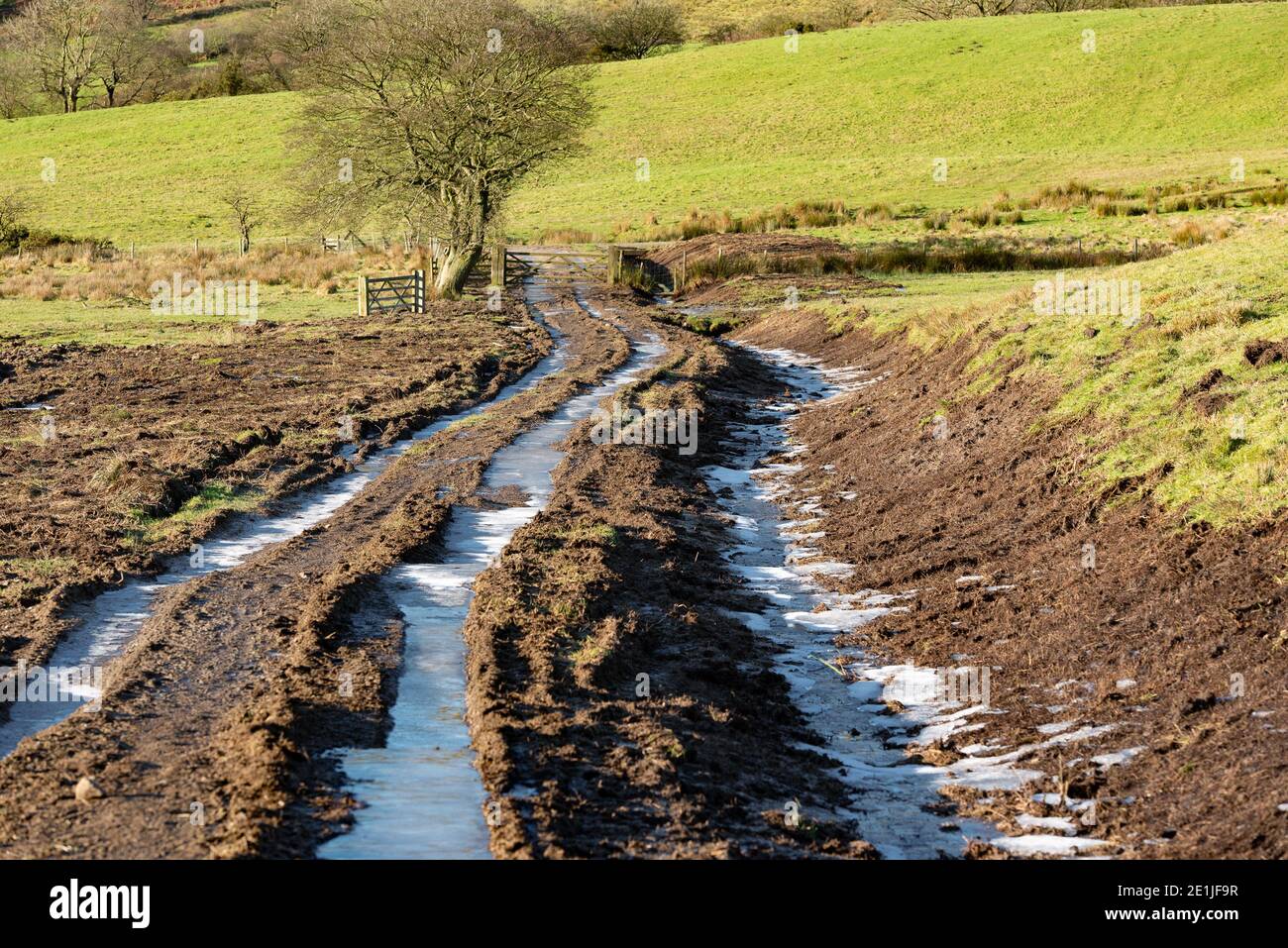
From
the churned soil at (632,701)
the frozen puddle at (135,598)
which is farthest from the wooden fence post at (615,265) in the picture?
the churned soil at (632,701)

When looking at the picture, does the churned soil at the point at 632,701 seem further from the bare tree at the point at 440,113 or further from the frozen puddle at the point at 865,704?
the bare tree at the point at 440,113

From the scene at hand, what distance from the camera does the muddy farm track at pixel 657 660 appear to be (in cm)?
783

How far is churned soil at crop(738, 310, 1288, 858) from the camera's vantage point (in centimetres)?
814

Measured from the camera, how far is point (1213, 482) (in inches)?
481

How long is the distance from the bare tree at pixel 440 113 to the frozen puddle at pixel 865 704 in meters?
24.6

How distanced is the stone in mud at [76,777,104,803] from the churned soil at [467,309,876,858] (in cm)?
218

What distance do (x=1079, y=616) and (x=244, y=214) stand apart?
50.0 meters

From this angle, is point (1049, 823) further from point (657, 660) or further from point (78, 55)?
point (78, 55)

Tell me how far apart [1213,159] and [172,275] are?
43.5 meters

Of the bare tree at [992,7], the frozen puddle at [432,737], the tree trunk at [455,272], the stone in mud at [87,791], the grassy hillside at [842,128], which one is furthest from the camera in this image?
the bare tree at [992,7]

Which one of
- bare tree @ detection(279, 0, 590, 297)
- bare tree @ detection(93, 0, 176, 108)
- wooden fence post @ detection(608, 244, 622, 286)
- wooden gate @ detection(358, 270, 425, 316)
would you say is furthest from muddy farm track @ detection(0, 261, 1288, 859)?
bare tree @ detection(93, 0, 176, 108)

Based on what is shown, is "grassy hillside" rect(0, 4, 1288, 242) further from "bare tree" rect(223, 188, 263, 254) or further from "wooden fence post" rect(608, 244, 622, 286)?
"wooden fence post" rect(608, 244, 622, 286)

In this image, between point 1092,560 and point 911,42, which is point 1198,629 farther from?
point 911,42
